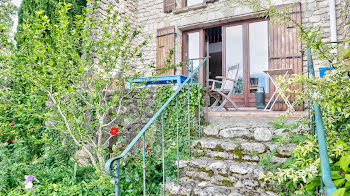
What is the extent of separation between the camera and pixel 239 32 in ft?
16.3

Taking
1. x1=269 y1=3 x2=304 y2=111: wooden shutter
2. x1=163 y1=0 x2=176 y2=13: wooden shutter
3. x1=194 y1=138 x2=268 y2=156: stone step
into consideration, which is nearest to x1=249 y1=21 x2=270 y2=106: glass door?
x1=269 y1=3 x2=304 y2=111: wooden shutter

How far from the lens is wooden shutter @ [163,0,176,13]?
5.44 metres

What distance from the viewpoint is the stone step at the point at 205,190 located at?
1718 mm

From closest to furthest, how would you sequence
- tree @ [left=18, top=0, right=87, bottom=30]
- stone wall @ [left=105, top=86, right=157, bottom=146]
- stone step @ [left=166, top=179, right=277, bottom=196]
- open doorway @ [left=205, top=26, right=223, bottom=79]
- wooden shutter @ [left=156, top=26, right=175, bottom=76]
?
stone step @ [left=166, top=179, right=277, bottom=196], stone wall @ [left=105, top=86, right=157, bottom=146], tree @ [left=18, top=0, right=87, bottom=30], wooden shutter @ [left=156, top=26, right=175, bottom=76], open doorway @ [left=205, top=26, right=223, bottom=79]

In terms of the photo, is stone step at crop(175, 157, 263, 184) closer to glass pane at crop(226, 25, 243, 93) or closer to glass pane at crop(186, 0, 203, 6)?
glass pane at crop(226, 25, 243, 93)

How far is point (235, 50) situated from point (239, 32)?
17.1 inches

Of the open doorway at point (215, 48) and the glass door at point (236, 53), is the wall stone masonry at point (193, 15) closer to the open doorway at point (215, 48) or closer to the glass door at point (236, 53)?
the glass door at point (236, 53)

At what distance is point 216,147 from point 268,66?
2.89 metres

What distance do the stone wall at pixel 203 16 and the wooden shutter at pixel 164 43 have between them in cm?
16

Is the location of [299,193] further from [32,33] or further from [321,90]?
[32,33]

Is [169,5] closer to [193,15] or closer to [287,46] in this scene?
[193,15]

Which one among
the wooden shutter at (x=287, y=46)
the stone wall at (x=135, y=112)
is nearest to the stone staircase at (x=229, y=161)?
the stone wall at (x=135, y=112)

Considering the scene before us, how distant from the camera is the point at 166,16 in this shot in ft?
18.3

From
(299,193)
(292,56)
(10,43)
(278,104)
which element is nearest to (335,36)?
(292,56)
